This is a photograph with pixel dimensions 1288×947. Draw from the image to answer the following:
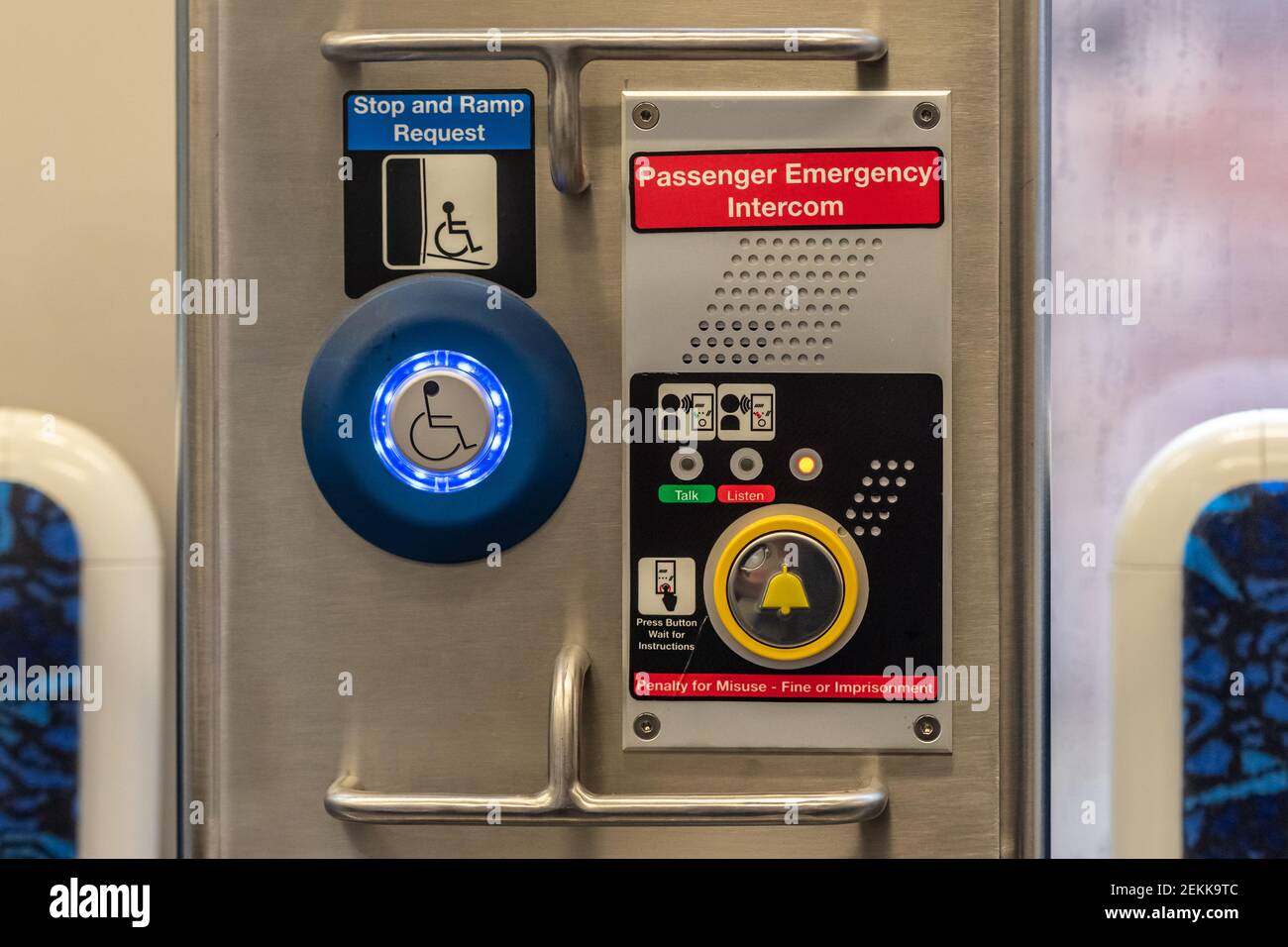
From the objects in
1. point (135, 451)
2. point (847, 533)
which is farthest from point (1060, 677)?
point (135, 451)

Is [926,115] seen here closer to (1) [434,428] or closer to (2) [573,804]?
(1) [434,428]

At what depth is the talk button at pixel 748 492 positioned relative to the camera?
2.46 ft

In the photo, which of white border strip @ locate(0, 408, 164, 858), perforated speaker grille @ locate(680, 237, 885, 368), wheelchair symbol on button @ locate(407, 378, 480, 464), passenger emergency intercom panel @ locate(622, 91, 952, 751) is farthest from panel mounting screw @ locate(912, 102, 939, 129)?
white border strip @ locate(0, 408, 164, 858)

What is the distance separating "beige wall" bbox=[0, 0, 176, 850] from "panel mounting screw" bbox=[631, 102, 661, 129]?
0.80m

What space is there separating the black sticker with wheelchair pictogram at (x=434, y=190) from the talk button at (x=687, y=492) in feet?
0.60

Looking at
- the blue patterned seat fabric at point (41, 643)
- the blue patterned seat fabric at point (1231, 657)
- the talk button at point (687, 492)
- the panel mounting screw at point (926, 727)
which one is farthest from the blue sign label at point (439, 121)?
the blue patterned seat fabric at point (1231, 657)

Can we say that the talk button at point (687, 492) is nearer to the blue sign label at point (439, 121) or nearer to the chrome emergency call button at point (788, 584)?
Answer: the chrome emergency call button at point (788, 584)

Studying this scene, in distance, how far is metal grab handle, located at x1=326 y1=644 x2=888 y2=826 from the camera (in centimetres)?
71

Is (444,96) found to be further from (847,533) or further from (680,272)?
(847,533)

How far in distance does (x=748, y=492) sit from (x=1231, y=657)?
1.93ft

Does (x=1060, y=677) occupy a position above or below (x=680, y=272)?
below

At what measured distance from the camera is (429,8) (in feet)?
2.48
